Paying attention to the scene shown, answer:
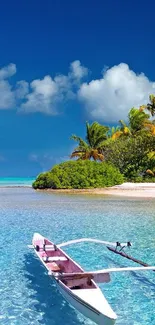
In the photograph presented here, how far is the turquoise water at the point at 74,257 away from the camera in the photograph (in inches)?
260

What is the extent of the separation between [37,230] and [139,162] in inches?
1223

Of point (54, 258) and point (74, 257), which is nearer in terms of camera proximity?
point (54, 258)

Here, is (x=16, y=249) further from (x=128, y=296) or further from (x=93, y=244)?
(x=128, y=296)

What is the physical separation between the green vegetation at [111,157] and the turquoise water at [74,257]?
21.4m

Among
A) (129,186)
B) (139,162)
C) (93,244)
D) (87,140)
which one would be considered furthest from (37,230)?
(87,140)

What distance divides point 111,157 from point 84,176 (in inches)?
246

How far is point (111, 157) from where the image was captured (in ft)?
152

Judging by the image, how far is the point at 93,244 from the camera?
1261cm

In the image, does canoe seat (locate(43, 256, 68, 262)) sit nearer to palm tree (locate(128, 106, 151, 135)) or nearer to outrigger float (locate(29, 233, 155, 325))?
outrigger float (locate(29, 233, 155, 325))

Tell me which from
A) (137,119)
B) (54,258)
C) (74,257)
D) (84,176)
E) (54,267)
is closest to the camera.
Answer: (54,258)

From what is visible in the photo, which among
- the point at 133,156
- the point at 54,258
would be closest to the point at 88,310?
the point at 54,258

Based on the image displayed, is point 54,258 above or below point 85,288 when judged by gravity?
above

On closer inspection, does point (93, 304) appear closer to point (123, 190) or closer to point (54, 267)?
point (54, 267)

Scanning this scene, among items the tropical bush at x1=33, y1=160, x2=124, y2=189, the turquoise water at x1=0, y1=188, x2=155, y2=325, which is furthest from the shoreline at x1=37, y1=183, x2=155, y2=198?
the turquoise water at x1=0, y1=188, x2=155, y2=325
